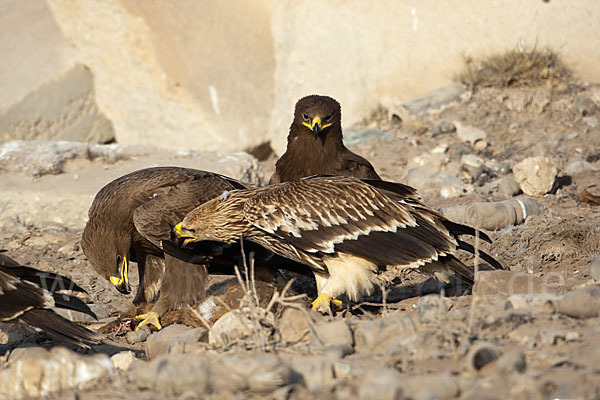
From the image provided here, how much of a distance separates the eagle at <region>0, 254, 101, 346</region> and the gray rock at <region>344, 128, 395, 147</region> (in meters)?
5.30

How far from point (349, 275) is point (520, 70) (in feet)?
17.1

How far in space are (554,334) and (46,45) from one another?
351 inches

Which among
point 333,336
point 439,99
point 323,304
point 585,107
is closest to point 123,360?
point 333,336

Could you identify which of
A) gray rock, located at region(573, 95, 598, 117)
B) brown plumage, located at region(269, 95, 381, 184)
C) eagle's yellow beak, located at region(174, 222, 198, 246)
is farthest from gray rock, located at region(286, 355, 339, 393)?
gray rock, located at region(573, 95, 598, 117)

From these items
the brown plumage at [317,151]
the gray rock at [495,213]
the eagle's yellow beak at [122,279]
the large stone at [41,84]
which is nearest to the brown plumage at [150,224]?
the eagle's yellow beak at [122,279]

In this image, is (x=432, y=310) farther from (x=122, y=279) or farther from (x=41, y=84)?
(x=41, y=84)

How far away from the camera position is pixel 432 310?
3.97 m

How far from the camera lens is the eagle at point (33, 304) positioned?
4.40 meters

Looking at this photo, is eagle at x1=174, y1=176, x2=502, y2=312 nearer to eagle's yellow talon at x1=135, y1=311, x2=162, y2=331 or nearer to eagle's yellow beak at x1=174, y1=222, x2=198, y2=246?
eagle's yellow beak at x1=174, y1=222, x2=198, y2=246

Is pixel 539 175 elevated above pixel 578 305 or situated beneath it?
elevated above

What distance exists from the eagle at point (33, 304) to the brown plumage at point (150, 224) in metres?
0.77

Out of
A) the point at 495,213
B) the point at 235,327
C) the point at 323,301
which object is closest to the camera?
the point at 235,327

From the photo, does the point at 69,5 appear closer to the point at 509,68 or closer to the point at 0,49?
the point at 0,49

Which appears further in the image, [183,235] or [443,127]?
[443,127]
